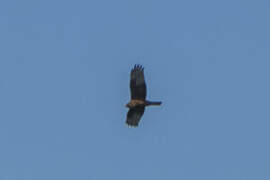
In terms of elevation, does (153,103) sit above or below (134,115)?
above

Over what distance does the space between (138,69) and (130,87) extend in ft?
4.37

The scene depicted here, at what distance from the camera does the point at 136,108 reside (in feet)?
418

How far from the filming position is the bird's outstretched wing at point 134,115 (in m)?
128

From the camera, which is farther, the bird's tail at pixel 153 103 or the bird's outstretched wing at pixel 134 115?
the bird's outstretched wing at pixel 134 115

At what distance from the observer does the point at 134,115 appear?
128 meters

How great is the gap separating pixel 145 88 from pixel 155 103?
1.21 metres

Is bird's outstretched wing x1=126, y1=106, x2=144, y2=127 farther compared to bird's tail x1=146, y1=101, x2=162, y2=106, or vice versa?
bird's outstretched wing x1=126, y1=106, x2=144, y2=127

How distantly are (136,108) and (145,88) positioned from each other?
1.55 m

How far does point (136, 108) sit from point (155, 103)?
4.61 ft

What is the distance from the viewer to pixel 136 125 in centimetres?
12725

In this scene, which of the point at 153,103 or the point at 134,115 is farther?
the point at 134,115

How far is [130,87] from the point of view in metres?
127

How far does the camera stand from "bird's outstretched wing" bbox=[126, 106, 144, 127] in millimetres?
127562

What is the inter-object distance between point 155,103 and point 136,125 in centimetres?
198
